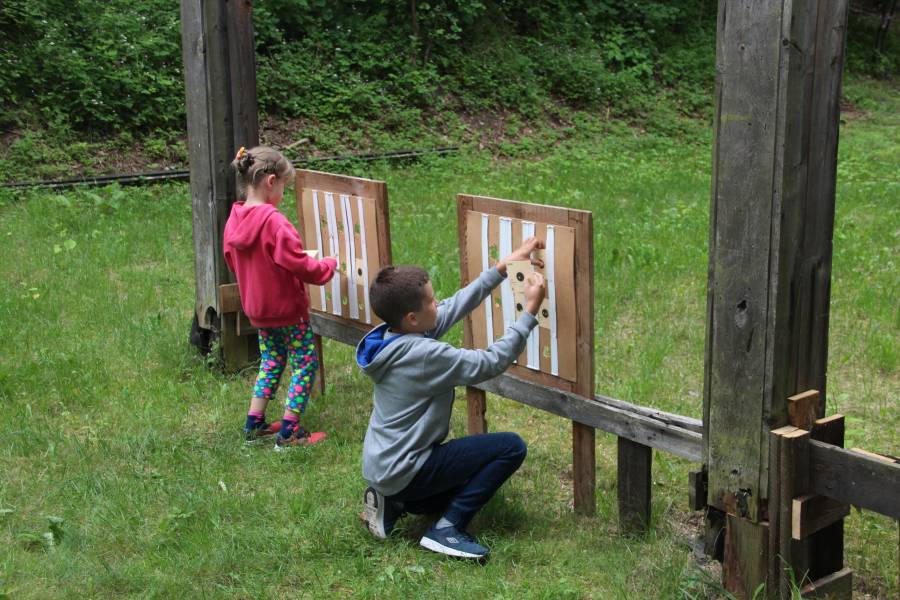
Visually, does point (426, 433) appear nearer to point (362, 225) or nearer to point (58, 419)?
point (362, 225)

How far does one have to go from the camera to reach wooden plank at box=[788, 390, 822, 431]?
3287 millimetres

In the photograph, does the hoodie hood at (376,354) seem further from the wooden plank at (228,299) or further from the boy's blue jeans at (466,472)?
the wooden plank at (228,299)

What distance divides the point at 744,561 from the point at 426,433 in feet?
4.19

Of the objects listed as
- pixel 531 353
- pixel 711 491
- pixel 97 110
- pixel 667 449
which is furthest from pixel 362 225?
pixel 97 110

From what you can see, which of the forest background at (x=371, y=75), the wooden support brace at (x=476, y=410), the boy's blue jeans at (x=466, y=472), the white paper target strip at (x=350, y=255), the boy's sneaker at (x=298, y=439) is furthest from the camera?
the forest background at (x=371, y=75)

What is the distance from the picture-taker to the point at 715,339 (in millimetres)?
3406

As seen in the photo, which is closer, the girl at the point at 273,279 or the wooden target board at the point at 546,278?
the wooden target board at the point at 546,278

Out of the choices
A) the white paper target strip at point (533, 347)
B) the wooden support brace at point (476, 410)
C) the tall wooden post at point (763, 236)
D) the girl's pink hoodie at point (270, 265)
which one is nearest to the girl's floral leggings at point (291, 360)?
the girl's pink hoodie at point (270, 265)

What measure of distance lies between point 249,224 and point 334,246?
0.61 m

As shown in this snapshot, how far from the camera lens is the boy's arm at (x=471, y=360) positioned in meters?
3.93

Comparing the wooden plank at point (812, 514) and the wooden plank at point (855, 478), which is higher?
the wooden plank at point (855, 478)

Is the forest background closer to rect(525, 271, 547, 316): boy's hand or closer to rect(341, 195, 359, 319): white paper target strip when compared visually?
rect(341, 195, 359, 319): white paper target strip

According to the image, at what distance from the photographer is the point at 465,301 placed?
4297mm

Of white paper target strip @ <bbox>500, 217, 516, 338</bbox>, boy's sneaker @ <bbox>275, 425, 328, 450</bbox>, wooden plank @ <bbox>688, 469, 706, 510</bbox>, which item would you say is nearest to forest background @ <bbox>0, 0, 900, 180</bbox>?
boy's sneaker @ <bbox>275, 425, 328, 450</bbox>
